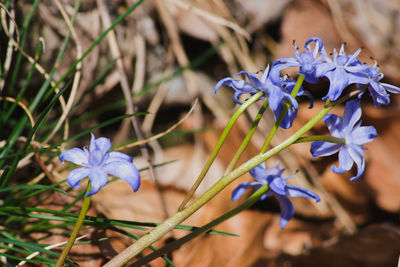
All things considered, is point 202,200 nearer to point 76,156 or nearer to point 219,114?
point 76,156

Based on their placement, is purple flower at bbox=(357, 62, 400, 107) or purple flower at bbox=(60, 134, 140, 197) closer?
purple flower at bbox=(60, 134, 140, 197)

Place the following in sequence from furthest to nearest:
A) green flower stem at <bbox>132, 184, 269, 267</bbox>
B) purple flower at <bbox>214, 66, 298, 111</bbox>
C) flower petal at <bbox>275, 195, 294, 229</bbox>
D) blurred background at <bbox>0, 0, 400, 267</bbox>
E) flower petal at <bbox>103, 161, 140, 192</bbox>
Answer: blurred background at <bbox>0, 0, 400, 267</bbox>, flower petal at <bbox>275, 195, 294, 229</bbox>, green flower stem at <bbox>132, 184, 269, 267</bbox>, purple flower at <bbox>214, 66, 298, 111</bbox>, flower petal at <bbox>103, 161, 140, 192</bbox>

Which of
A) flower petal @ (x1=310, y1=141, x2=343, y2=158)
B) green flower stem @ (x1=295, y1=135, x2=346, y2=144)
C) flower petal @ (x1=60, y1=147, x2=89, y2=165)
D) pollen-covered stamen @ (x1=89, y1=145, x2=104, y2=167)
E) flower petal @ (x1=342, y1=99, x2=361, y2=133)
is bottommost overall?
green flower stem @ (x1=295, y1=135, x2=346, y2=144)

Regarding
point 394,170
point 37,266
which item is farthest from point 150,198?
point 394,170

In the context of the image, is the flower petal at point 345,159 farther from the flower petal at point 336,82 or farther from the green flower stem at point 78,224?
the green flower stem at point 78,224

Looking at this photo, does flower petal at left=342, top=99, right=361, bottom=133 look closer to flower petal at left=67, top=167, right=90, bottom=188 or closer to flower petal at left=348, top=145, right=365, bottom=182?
flower petal at left=348, top=145, right=365, bottom=182

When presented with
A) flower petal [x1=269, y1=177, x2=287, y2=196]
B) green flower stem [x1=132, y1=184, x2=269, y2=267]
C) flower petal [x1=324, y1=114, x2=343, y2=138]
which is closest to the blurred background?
green flower stem [x1=132, y1=184, x2=269, y2=267]

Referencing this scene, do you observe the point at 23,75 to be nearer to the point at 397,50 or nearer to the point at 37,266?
the point at 37,266

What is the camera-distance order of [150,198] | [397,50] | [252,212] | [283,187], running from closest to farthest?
[283,187] < [150,198] < [252,212] < [397,50]
